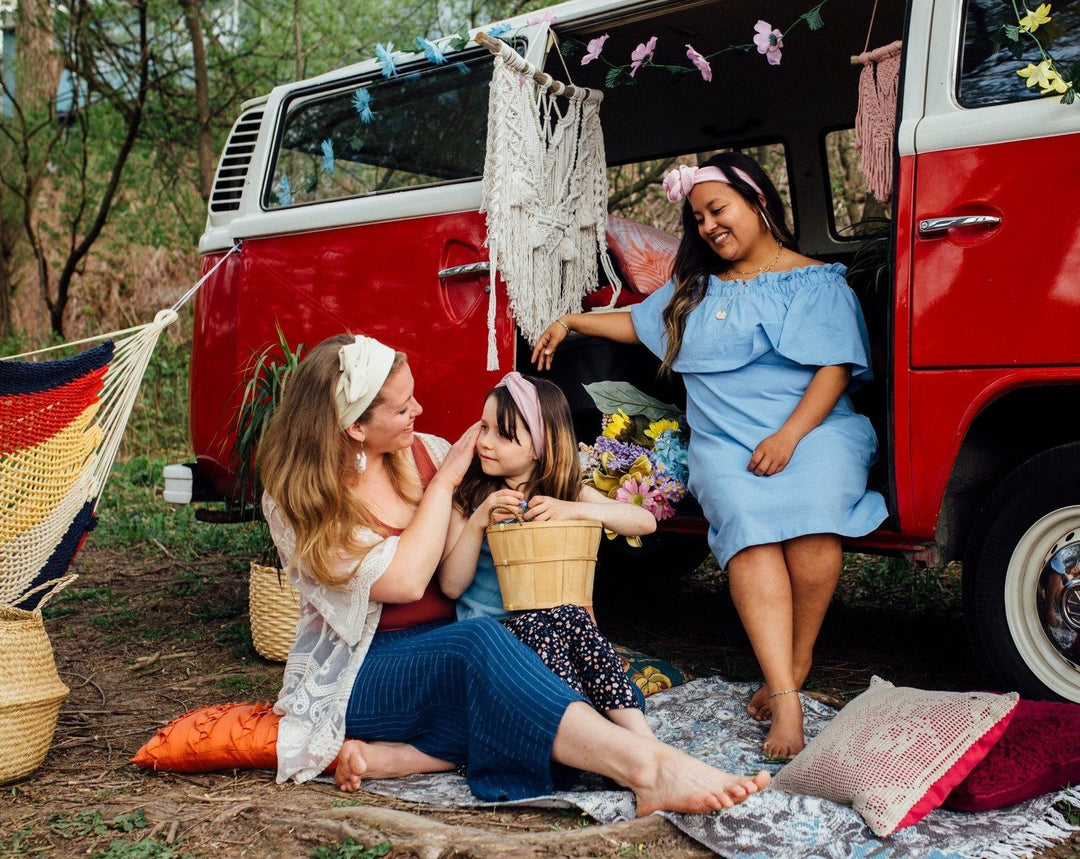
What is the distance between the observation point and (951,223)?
8.96ft

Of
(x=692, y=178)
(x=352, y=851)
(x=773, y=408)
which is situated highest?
(x=692, y=178)

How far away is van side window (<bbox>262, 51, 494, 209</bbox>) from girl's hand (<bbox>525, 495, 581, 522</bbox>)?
4.96 feet

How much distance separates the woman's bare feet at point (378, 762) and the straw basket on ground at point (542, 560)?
42cm

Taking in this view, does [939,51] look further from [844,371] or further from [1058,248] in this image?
[844,371]

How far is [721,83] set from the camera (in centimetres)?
442

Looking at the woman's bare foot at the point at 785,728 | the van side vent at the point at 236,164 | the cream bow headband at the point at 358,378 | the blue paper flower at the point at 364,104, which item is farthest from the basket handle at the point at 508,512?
the van side vent at the point at 236,164

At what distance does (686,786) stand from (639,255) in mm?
2415

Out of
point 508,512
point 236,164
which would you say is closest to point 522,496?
point 508,512

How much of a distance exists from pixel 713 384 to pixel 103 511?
553 cm

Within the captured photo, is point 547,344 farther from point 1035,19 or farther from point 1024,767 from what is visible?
point 1024,767

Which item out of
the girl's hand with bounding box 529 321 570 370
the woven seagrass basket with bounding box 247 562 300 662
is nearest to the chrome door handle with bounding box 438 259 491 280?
the girl's hand with bounding box 529 321 570 370

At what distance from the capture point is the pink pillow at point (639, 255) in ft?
13.7

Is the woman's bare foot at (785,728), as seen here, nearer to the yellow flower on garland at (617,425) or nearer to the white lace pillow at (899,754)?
the white lace pillow at (899,754)

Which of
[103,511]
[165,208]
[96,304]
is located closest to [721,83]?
[103,511]
